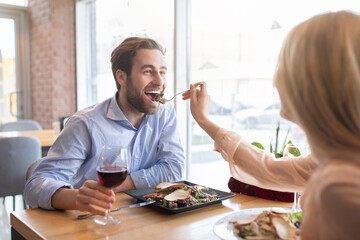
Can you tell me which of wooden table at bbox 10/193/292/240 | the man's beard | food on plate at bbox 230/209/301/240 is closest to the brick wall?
the man's beard

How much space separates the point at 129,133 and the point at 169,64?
1.96 metres

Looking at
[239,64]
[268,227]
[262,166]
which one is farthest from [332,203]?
[239,64]

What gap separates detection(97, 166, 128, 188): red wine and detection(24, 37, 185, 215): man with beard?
36 centimetres

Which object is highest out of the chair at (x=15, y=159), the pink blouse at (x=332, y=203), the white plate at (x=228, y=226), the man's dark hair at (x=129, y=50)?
the man's dark hair at (x=129, y=50)

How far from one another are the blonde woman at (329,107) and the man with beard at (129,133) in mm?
1065

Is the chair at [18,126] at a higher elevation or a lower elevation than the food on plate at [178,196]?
lower

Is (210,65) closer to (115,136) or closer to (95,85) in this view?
(115,136)

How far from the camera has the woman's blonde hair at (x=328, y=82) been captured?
2.15 ft

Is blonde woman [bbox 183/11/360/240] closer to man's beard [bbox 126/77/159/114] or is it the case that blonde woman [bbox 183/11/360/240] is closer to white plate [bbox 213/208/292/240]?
white plate [bbox 213/208/292/240]

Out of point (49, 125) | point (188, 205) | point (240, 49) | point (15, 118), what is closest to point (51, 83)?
point (49, 125)

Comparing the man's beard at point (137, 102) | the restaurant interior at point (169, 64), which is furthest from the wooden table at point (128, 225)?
the man's beard at point (137, 102)

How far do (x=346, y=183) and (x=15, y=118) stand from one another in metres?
6.05

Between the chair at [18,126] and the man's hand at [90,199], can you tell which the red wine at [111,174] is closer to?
the man's hand at [90,199]

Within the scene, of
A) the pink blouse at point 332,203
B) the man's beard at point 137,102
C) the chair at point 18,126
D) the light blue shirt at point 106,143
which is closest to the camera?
the pink blouse at point 332,203
